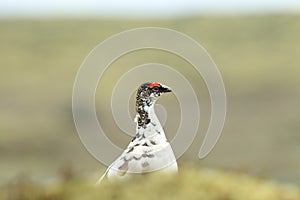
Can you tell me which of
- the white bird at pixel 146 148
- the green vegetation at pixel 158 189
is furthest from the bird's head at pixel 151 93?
the green vegetation at pixel 158 189

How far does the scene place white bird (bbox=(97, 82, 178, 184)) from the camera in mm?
8734

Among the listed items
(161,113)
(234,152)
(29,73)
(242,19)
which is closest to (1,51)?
(29,73)

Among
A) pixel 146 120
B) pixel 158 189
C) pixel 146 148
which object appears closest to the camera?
pixel 158 189

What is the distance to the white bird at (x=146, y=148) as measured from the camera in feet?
28.7

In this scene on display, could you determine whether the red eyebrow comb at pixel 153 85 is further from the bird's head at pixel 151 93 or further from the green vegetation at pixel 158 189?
the green vegetation at pixel 158 189

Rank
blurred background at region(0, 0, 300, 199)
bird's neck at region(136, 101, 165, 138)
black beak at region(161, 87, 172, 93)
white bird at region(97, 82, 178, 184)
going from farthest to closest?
1. blurred background at region(0, 0, 300, 199)
2. bird's neck at region(136, 101, 165, 138)
3. black beak at region(161, 87, 172, 93)
4. white bird at region(97, 82, 178, 184)

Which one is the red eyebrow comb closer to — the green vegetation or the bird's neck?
the bird's neck

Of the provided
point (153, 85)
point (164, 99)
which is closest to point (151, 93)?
point (153, 85)

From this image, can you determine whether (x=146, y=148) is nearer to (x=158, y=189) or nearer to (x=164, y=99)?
(x=158, y=189)

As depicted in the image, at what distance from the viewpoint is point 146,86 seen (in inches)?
368

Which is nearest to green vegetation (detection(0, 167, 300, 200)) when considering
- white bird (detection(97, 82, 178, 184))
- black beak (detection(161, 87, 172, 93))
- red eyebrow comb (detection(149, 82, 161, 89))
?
white bird (detection(97, 82, 178, 184))

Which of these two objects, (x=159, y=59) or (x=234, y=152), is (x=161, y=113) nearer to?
(x=234, y=152)

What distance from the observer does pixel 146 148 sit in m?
9.07

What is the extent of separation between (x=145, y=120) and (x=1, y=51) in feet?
257
